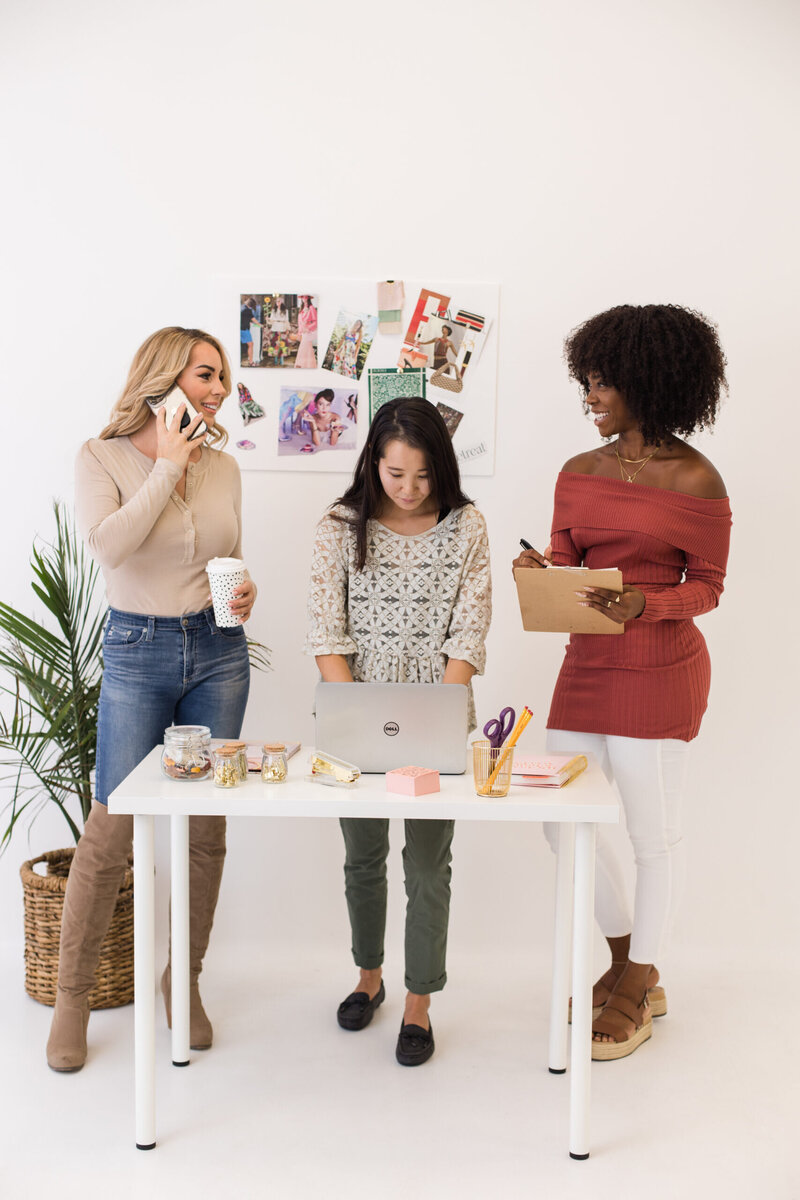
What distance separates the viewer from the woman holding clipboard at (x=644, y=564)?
94.7 inches

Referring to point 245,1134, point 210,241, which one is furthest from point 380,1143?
point 210,241

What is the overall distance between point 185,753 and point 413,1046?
3.33 feet

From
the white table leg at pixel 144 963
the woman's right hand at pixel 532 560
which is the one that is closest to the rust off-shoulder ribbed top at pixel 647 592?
the woman's right hand at pixel 532 560

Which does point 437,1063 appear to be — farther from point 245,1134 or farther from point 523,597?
point 523,597

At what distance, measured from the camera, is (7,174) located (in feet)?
9.71

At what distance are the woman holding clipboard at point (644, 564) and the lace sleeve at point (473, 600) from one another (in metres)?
0.11

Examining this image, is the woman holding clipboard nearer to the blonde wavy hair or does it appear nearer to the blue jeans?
the blue jeans

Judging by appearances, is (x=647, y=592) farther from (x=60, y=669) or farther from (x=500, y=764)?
(x=60, y=669)

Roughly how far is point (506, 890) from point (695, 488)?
4.76 feet

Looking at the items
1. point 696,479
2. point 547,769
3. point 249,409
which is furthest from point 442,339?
point 547,769

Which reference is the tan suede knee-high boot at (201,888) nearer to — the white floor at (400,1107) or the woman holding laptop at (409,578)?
the white floor at (400,1107)

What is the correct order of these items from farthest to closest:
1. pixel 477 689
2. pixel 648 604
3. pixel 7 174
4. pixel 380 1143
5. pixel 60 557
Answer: pixel 477 689
pixel 7 174
pixel 60 557
pixel 648 604
pixel 380 1143

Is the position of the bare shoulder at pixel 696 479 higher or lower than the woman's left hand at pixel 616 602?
higher

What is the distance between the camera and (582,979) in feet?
6.75
